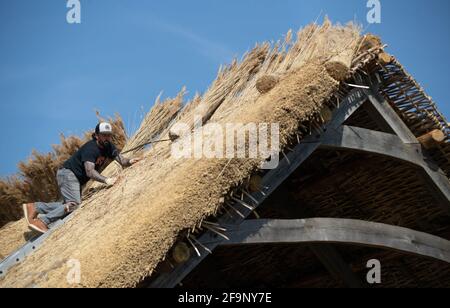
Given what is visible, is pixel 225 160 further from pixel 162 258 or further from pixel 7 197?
pixel 7 197

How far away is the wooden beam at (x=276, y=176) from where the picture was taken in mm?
3641

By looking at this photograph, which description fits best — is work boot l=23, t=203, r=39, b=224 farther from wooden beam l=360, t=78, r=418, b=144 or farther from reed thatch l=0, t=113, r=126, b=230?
wooden beam l=360, t=78, r=418, b=144

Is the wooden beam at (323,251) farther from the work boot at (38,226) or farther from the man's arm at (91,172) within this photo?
the work boot at (38,226)

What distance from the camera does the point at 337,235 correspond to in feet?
13.7

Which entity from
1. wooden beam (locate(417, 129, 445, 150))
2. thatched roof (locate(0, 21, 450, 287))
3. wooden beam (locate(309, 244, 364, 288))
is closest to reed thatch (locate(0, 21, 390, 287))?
thatched roof (locate(0, 21, 450, 287))

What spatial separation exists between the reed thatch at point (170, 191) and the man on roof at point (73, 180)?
11cm

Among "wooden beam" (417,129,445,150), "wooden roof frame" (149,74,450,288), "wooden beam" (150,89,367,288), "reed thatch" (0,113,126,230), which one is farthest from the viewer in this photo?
"reed thatch" (0,113,126,230)

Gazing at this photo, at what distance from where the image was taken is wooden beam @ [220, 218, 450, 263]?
3.87 meters

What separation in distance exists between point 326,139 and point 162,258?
1.46 m

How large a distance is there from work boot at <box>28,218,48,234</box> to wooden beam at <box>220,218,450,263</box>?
67.1 inches

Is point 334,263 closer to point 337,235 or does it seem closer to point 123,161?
point 337,235

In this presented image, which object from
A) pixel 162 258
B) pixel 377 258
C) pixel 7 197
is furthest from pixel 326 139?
pixel 7 197

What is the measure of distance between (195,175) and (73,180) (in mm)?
1748

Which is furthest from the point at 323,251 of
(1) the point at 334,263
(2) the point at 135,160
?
(2) the point at 135,160
